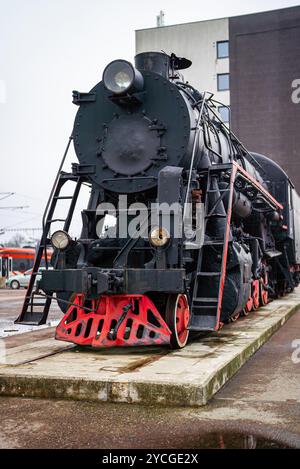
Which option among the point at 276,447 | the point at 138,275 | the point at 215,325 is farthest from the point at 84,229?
the point at 276,447

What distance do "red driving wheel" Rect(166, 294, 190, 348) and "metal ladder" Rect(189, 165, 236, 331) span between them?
10 centimetres

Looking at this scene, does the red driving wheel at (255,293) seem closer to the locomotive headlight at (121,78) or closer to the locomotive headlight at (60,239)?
the locomotive headlight at (60,239)

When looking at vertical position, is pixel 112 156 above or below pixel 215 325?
above

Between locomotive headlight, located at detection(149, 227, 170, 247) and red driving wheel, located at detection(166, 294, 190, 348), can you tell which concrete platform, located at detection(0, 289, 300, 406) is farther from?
locomotive headlight, located at detection(149, 227, 170, 247)

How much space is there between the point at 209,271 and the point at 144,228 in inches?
42.5

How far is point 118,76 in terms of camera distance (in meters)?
7.23

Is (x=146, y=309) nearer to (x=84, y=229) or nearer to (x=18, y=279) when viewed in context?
(x=84, y=229)

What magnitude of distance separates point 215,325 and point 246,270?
173cm

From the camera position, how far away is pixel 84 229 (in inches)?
301

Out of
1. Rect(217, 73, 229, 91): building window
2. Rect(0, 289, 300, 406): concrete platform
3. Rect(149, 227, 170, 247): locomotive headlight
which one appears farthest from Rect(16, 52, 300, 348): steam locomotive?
Rect(217, 73, 229, 91): building window

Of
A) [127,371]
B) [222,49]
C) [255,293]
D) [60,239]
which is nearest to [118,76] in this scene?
[60,239]

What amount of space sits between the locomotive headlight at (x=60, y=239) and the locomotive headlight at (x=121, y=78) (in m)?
2.00

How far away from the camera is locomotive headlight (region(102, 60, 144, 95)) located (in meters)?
7.12

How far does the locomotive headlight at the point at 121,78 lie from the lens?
23.4ft
